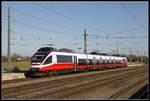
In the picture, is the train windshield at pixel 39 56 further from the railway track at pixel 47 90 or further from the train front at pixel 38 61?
the railway track at pixel 47 90

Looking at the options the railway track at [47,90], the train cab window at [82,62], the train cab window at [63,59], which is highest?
the train cab window at [63,59]

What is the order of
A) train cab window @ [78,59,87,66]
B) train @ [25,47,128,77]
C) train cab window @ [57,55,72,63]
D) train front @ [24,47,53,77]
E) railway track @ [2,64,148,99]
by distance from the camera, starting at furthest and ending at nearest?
1. train cab window @ [78,59,87,66]
2. train cab window @ [57,55,72,63]
3. train @ [25,47,128,77]
4. train front @ [24,47,53,77]
5. railway track @ [2,64,148,99]

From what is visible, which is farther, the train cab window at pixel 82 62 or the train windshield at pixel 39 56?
the train cab window at pixel 82 62

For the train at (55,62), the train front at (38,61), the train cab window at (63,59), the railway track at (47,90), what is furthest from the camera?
the train cab window at (63,59)

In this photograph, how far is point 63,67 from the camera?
41375mm

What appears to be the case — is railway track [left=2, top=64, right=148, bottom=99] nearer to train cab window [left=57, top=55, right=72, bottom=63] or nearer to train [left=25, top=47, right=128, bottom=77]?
train [left=25, top=47, right=128, bottom=77]

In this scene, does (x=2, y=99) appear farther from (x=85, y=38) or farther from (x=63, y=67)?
(x=85, y=38)

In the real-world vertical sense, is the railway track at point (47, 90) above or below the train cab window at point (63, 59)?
A: below

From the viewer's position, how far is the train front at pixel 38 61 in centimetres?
3656

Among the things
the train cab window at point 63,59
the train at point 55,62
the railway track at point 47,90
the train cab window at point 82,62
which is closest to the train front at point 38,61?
the train at point 55,62

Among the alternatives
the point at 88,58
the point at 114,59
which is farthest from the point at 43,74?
the point at 114,59

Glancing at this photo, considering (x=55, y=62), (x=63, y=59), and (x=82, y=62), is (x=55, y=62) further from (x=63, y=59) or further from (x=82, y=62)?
(x=82, y=62)

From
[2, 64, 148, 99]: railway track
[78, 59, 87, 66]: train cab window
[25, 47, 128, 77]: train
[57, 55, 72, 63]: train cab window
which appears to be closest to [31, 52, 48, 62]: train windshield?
[25, 47, 128, 77]: train

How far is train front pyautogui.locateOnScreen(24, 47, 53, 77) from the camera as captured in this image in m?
36.6
